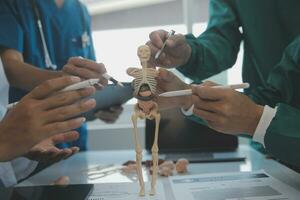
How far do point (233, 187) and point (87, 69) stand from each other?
14.7 inches

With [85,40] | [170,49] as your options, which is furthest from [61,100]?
[85,40]

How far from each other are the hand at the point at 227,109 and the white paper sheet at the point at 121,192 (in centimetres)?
18

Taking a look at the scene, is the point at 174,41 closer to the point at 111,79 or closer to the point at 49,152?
the point at 111,79

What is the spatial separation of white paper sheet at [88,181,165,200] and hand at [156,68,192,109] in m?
0.17

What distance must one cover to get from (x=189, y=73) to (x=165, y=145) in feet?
1.31

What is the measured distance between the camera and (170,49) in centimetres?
83

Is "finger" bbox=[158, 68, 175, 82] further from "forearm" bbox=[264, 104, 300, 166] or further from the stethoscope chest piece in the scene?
the stethoscope chest piece

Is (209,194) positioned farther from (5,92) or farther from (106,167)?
(5,92)

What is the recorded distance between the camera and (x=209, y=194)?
647mm

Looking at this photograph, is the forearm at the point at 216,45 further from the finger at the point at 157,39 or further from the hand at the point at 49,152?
the hand at the point at 49,152

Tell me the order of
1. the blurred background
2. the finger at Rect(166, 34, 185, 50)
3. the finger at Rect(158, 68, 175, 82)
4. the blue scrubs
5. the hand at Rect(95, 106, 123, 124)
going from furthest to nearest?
1. the blurred background
2. the hand at Rect(95, 106, 123, 124)
3. the blue scrubs
4. the finger at Rect(166, 34, 185, 50)
5. the finger at Rect(158, 68, 175, 82)

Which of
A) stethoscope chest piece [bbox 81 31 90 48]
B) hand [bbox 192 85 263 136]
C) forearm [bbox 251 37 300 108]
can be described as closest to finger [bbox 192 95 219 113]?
hand [bbox 192 85 263 136]

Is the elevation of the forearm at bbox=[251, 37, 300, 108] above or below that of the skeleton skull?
below

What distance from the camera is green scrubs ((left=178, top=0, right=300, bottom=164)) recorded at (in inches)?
34.9
